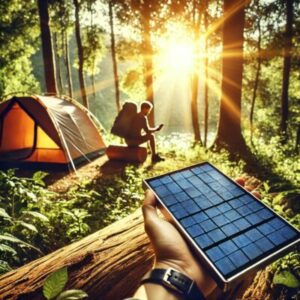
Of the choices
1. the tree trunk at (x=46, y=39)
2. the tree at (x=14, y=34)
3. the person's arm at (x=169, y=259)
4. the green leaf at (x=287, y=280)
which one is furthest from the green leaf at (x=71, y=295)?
the tree at (x=14, y=34)

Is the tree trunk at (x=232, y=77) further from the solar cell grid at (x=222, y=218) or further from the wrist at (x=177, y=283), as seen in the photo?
the wrist at (x=177, y=283)

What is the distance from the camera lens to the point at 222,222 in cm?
202

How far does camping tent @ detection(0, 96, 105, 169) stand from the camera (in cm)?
852

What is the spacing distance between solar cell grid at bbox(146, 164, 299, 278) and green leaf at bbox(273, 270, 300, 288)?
0.66m

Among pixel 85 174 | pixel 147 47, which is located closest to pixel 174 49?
pixel 147 47

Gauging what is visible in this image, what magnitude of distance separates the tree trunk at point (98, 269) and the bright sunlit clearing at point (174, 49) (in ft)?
55.8

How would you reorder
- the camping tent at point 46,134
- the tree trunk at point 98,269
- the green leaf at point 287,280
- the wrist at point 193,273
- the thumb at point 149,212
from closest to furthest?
the wrist at point 193,273
the thumb at point 149,212
the tree trunk at point 98,269
the green leaf at point 287,280
the camping tent at point 46,134

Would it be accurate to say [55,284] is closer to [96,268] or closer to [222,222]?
[96,268]

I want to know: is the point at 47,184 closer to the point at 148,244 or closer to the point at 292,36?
Answer: the point at 148,244

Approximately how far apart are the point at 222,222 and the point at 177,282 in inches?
23.9

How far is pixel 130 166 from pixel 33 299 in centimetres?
642

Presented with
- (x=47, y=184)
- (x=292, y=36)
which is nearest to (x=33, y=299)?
(x=47, y=184)

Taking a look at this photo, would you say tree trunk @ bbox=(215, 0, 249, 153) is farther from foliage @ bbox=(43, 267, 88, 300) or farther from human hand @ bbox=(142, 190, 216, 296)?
foliage @ bbox=(43, 267, 88, 300)

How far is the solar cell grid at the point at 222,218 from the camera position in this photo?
1.76m
